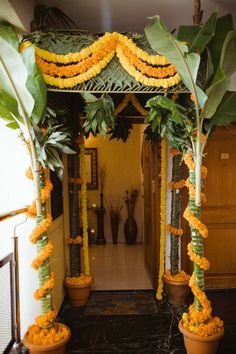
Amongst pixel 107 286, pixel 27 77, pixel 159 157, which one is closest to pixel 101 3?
pixel 27 77

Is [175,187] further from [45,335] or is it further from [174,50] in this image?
[45,335]

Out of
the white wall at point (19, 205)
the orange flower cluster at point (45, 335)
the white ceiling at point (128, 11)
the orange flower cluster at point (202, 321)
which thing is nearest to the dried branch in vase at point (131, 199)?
the white ceiling at point (128, 11)

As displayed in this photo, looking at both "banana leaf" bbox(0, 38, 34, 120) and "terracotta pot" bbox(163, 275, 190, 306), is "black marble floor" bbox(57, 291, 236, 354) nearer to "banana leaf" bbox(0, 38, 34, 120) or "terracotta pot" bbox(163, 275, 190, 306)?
"terracotta pot" bbox(163, 275, 190, 306)

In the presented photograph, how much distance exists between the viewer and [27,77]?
2.17 meters

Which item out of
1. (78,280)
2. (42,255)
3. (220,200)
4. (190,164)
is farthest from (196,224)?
(78,280)

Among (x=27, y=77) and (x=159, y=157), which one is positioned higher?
(x=27, y=77)

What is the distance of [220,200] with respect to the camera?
4.00 meters

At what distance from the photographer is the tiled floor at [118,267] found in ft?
14.1

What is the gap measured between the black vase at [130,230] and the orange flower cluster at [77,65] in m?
4.59

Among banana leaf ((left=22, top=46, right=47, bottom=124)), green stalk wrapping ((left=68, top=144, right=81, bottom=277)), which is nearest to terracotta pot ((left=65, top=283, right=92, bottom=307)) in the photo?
green stalk wrapping ((left=68, top=144, right=81, bottom=277))

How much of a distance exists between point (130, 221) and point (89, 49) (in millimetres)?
4745

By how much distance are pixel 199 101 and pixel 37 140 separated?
124cm

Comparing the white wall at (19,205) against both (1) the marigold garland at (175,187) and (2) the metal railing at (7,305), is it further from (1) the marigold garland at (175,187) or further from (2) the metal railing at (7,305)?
(1) the marigold garland at (175,187)

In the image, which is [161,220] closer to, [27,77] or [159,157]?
[159,157]
